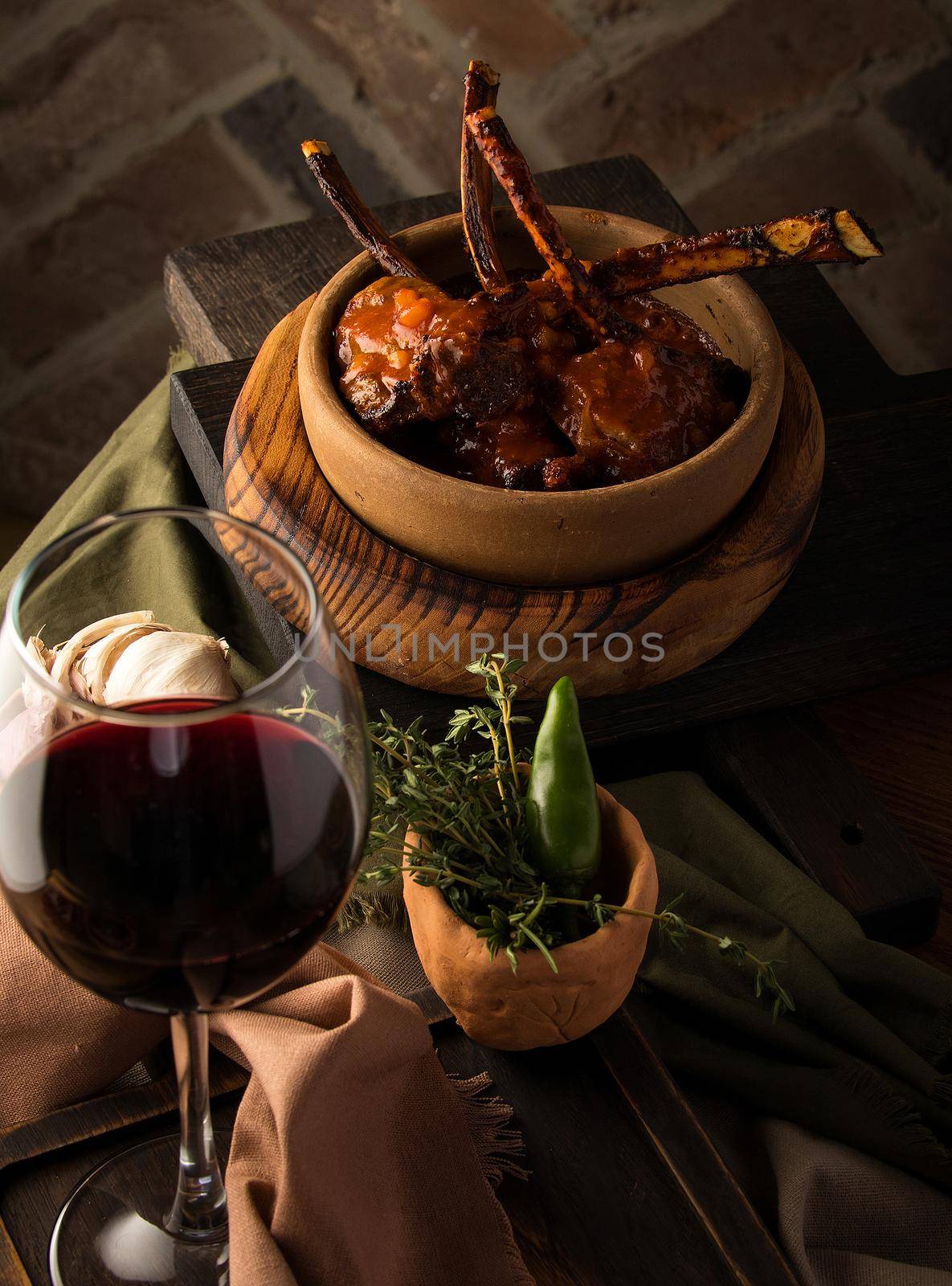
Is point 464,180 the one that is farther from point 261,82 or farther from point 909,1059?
point 261,82

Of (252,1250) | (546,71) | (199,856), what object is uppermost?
(199,856)

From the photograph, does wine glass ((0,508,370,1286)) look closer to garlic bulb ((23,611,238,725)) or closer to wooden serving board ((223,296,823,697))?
garlic bulb ((23,611,238,725))

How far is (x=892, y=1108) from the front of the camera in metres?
0.74

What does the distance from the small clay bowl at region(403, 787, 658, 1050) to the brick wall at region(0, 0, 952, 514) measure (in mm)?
1396

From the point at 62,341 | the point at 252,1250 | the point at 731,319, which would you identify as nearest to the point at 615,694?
the point at 731,319

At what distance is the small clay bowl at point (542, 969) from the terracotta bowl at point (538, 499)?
203mm

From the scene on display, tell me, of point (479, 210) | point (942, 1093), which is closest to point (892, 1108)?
point (942, 1093)

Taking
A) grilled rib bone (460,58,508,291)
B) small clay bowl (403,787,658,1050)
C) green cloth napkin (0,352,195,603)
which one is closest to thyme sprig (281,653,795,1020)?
small clay bowl (403,787,658,1050)

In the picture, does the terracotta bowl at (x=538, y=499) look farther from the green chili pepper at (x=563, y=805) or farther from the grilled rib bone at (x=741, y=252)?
the green chili pepper at (x=563, y=805)

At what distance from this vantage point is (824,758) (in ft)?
3.00

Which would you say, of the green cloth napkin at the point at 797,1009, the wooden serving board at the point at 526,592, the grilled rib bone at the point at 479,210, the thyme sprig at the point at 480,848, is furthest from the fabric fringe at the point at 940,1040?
the grilled rib bone at the point at 479,210

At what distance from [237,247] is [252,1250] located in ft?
3.12

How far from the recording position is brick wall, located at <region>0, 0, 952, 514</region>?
1.73m

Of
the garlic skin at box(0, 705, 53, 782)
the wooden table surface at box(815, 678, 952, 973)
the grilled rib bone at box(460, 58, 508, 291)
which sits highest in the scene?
the garlic skin at box(0, 705, 53, 782)
